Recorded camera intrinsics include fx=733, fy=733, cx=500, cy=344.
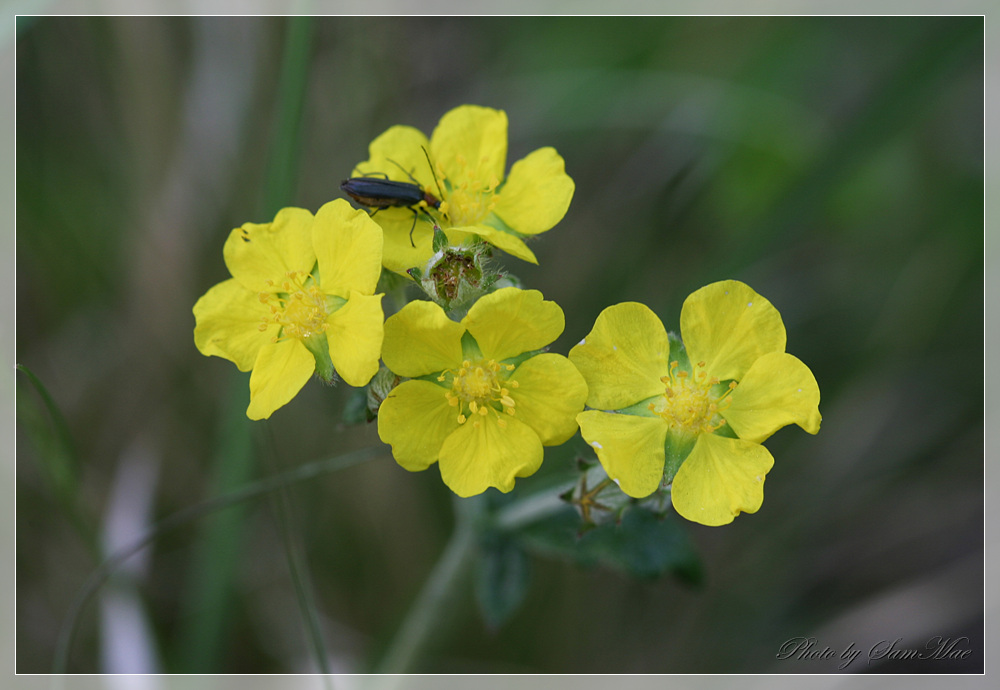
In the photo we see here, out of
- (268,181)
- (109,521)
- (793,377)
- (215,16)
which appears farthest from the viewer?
(215,16)

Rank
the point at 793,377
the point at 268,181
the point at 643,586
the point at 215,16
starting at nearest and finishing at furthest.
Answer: the point at 793,377 < the point at 268,181 < the point at 215,16 < the point at 643,586

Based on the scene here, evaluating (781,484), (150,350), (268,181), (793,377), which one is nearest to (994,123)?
(781,484)

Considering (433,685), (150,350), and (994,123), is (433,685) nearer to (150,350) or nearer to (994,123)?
(150,350)

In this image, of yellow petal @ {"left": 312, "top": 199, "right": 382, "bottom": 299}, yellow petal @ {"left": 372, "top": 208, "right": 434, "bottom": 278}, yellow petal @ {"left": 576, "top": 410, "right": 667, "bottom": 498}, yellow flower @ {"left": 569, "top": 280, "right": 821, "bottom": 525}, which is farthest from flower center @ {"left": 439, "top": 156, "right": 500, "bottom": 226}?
yellow petal @ {"left": 576, "top": 410, "right": 667, "bottom": 498}

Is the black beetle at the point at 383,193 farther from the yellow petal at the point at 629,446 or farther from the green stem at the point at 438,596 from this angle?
the green stem at the point at 438,596

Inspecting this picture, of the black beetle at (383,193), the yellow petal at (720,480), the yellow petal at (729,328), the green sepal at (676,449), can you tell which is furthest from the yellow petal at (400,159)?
the yellow petal at (720,480)

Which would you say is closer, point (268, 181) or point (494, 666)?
point (268, 181)

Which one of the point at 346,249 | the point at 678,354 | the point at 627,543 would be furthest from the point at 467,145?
the point at 627,543
